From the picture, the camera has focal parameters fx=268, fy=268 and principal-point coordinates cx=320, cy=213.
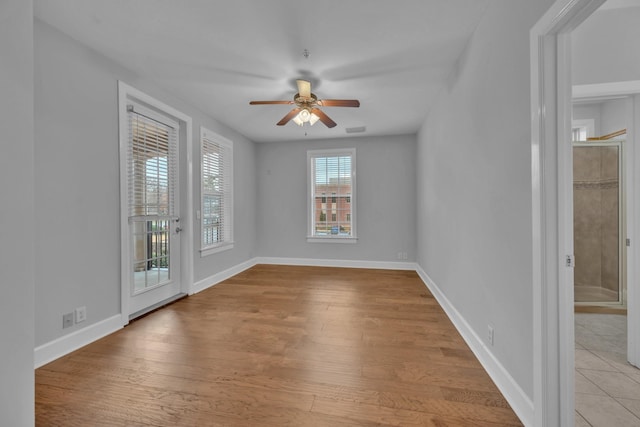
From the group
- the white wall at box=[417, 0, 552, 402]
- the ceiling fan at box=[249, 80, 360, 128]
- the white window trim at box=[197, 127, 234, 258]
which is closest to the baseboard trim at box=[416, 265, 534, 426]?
the white wall at box=[417, 0, 552, 402]

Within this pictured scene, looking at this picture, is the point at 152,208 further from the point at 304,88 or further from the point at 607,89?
the point at 607,89

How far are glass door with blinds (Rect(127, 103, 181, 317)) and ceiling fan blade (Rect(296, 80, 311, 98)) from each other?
175 cm

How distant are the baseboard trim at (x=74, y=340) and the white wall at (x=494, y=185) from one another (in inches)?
120

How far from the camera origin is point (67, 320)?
216 centimetres

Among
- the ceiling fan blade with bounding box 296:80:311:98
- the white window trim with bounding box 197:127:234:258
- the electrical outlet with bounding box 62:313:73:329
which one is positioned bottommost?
the electrical outlet with bounding box 62:313:73:329

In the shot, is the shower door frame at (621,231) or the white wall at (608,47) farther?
the shower door frame at (621,231)

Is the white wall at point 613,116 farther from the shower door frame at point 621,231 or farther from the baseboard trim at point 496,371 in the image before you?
the baseboard trim at point 496,371

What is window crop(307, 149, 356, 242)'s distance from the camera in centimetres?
536

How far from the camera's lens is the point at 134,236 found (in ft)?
9.46

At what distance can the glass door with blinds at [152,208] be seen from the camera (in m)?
2.86

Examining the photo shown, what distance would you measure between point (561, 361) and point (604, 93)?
1.86m

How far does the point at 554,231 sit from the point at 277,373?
6.04ft

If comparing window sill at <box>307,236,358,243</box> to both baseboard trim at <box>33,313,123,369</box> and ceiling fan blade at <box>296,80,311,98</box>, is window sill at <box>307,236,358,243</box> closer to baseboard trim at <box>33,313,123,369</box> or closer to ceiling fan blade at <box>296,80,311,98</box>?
ceiling fan blade at <box>296,80,311,98</box>

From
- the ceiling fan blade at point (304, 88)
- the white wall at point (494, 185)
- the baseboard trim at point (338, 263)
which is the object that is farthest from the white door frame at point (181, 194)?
the white wall at point (494, 185)
